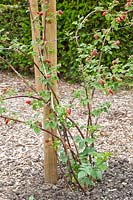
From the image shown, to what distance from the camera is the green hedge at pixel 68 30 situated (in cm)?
575

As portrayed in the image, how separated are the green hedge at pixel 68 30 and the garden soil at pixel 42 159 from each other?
93 centimetres

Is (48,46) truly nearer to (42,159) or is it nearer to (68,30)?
(42,159)

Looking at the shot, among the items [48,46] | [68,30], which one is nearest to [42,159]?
[48,46]

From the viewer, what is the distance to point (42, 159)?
3.45 metres

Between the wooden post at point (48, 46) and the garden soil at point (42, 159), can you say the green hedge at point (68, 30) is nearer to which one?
the garden soil at point (42, 159)

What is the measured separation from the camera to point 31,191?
2902 mm

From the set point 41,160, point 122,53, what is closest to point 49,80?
point 41,160

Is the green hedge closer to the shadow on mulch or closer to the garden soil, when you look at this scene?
the garden soil

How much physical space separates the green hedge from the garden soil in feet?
3.04

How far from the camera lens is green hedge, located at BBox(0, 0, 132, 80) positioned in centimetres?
575

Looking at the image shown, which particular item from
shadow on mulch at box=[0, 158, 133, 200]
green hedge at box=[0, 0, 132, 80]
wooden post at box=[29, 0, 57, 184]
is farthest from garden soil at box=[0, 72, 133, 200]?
green hedge at box=[0, 0, 132, 80]

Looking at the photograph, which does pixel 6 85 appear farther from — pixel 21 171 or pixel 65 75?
pixel 21 171

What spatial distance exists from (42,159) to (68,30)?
290cm

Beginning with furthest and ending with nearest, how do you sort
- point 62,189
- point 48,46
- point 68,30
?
1. point 68,30
2. point 62,189
3. point 48,46
